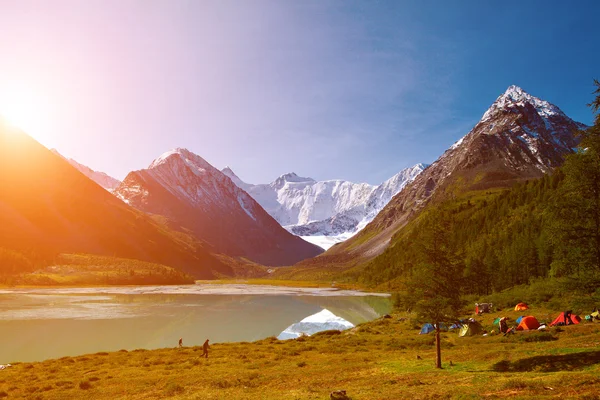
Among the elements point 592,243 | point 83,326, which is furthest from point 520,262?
point 83,326

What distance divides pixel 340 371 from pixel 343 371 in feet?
0.82

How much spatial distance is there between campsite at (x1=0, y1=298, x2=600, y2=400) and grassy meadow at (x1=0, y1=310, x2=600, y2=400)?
72mm

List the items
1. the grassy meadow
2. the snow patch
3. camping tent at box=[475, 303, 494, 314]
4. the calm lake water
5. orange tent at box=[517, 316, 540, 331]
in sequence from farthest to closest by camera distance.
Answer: camping tent at box=[475, 303, 494, 314] < the snow patch < the calm lake water < orange tent at box=[517, 316, 540, 331] < the grassy meadow

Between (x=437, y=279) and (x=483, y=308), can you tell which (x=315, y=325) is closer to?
(x=483, y=308)

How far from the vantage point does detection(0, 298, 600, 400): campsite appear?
20.8 m

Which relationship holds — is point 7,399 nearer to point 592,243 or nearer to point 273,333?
point 592,243

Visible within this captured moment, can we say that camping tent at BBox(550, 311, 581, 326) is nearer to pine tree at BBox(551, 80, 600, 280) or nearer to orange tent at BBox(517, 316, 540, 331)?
orange tent at BBox(517, 316, 540, 331)

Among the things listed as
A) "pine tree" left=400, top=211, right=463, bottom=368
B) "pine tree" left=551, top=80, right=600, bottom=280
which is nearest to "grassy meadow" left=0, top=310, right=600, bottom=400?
"pine tree" left=400, top=211, right=463, bottom=368

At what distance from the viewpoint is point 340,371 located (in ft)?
102

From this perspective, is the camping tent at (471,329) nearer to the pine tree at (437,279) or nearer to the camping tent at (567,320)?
the camping tent at (567,320)

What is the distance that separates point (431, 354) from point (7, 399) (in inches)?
1345

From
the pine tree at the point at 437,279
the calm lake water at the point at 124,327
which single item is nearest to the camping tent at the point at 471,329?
the pine tree at the point at 437,279

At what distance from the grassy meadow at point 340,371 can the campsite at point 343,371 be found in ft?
0.24

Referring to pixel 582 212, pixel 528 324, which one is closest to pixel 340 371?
pixel 582 212
